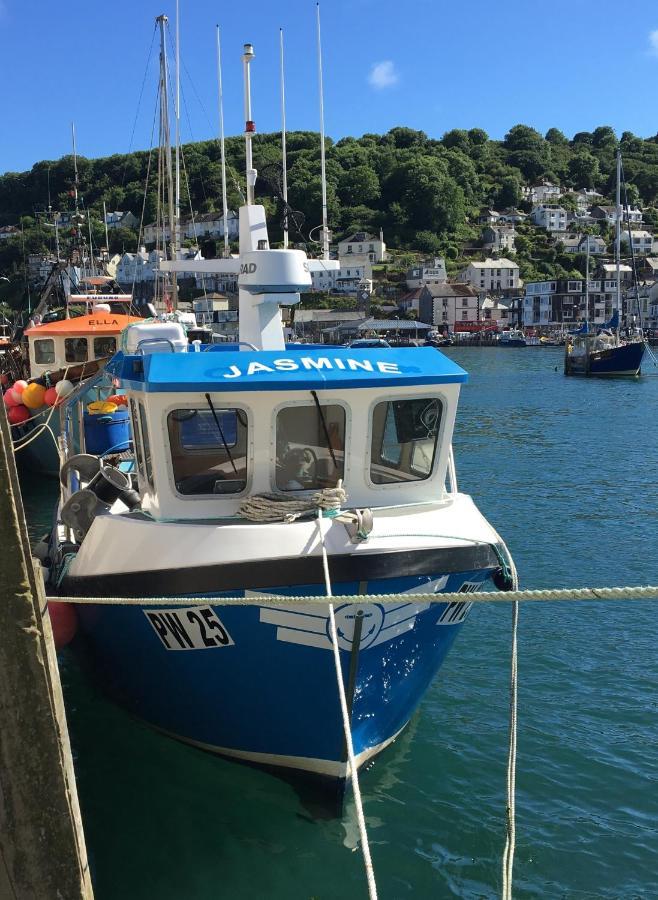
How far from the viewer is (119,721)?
9383 mm

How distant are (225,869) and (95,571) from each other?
113 inches

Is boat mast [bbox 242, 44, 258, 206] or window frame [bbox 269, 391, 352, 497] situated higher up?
boat mast [bbox 242, 44, 258, 206]

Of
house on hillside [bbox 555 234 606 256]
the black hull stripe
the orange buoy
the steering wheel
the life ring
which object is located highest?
house on hillside [bbox 555 234 606 256]

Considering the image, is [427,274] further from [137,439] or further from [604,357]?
[137,439]

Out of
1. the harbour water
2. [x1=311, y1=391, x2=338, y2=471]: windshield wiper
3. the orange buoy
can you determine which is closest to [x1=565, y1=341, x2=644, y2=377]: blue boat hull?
the harbour water

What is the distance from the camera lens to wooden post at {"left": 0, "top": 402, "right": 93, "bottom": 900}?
169 inches

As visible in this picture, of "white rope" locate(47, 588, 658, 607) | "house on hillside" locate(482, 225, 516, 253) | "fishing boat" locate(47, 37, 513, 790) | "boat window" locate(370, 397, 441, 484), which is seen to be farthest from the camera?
"house on hillside" locate(482, 225, 516, 253)

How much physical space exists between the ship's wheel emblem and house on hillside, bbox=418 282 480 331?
130716 millimetres

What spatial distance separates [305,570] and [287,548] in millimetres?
254

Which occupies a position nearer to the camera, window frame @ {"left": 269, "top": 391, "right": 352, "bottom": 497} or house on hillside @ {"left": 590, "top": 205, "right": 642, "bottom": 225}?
window frame @ {"left": 269, "top": 391, "right": 352, "bottom": 497}

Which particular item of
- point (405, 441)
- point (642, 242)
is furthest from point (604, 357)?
point (642, 242)

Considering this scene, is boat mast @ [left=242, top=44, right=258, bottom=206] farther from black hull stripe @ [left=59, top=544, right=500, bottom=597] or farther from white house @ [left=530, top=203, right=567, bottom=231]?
white house @ [left=530, top=203, right=567, bottom=231]

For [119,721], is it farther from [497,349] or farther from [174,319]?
[497,349]

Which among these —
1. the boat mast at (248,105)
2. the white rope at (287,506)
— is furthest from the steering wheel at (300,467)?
the boat mast at (248,105)
